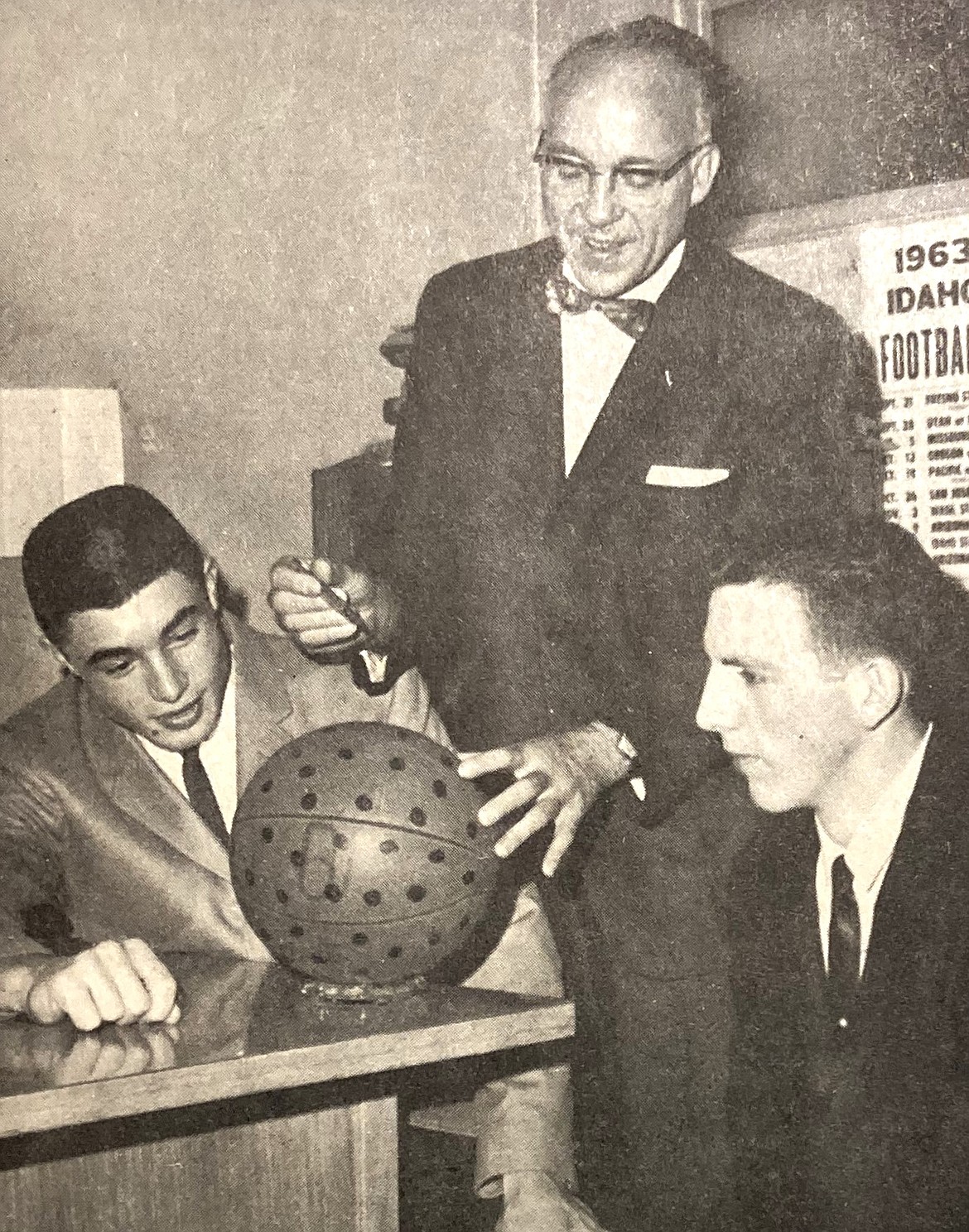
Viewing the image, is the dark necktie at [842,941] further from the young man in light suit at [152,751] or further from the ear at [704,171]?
the ear at [704,171]

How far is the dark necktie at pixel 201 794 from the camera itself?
183 cm

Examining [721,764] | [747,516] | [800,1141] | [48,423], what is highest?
[48,423]

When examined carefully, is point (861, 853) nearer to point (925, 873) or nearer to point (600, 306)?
point (925, 873)

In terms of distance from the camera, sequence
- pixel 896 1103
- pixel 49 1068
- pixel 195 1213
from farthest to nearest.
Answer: pixel 896 1103 → pixel 195 1213 → pixel 49 1068

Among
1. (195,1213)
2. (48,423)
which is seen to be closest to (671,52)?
(48,423)

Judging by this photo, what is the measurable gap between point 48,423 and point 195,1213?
3.01ft

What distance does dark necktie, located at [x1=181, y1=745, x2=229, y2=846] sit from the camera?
1.83m

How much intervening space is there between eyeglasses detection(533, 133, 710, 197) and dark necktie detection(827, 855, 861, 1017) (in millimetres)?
853

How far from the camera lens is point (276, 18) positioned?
1.81m

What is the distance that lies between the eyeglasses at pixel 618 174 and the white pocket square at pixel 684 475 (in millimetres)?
334

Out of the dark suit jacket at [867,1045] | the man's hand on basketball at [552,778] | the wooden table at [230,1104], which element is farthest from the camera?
the dark suit jacket at [867,1045]

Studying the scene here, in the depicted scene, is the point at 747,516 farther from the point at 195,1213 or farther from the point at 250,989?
the point at 195,1213

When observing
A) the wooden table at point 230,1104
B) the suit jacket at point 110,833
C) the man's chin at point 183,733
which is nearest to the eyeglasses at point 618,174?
the suit jacket at point 110,833

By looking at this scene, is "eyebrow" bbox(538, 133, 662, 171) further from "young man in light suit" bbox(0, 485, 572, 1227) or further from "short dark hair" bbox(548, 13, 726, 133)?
"young man in light suit" bbox(0, 485, 572, 1227)
